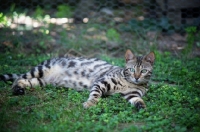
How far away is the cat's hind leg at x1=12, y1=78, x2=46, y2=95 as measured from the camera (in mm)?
5115

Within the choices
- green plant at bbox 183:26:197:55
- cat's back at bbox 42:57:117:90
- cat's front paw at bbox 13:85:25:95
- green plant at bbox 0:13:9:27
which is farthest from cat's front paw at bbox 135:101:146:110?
green plant at bbox 0:13:9:27

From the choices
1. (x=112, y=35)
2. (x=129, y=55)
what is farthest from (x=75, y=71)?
(x=112, y=35)

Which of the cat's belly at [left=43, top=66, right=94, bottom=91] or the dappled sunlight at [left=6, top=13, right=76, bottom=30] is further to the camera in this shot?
the dappled sunlight at [left=6, top=13, right=76, bottom=30]

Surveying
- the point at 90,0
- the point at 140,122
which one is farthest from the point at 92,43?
the point at 140,122

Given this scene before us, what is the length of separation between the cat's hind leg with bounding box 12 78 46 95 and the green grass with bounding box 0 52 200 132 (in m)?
0.10

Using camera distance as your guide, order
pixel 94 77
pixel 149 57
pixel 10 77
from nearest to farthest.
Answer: pixel 149 57, pixel 94 77, pixel 10 77

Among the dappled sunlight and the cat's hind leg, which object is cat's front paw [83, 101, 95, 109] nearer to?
the cat's hind leg

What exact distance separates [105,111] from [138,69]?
91 cm

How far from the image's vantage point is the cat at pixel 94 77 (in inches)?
197

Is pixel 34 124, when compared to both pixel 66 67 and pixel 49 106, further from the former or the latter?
pixel 66 67

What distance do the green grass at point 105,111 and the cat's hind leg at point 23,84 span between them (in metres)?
0.10

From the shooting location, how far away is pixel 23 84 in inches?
212

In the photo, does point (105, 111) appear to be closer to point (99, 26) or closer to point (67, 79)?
point (67, 79)

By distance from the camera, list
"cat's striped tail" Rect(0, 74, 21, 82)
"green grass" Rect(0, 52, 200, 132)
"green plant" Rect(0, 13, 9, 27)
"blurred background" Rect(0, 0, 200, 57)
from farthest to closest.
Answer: "blurred background" Rect(0, 0, 200, 57) < "green plant" Rect(0, 13, 9, 27) < "cat's striped tail" Rect(0, 74, 21, 82) < "green grass" Rect(0, 52, 200, 132)
